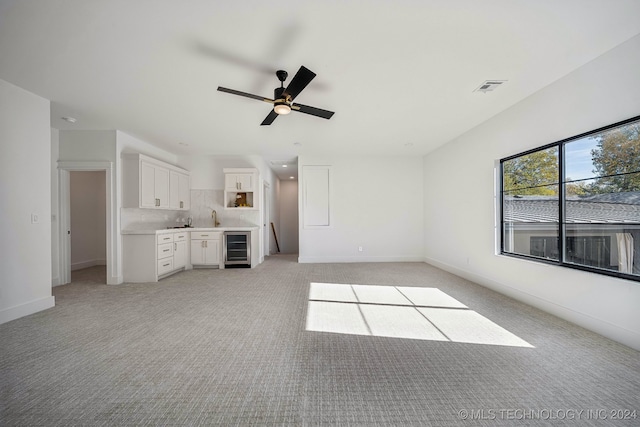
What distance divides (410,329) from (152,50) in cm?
382

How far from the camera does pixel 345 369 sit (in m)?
2.02

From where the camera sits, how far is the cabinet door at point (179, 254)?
5.40 meters

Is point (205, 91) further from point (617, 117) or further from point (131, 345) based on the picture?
point (617, 117)

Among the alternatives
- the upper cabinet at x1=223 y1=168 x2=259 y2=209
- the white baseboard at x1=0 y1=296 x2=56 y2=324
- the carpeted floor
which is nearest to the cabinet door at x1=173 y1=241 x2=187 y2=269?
the upper cabinet at x1=223 y1=168 x2=259 y2=209

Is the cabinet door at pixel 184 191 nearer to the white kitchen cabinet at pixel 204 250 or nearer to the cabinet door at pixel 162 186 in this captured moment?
the cabinet door at pixel 162 186

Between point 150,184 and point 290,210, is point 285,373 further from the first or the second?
point 290,210

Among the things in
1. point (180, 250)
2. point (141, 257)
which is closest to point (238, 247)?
point (180, 250)

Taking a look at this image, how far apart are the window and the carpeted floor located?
813mm

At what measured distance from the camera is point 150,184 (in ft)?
16.7

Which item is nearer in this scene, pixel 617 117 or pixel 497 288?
pixel 617 117

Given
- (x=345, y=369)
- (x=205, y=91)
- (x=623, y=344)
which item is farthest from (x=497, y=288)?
(x=205, y=91)

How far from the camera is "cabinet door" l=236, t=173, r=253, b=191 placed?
636 cm

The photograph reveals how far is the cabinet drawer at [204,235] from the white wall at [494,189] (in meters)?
5.21

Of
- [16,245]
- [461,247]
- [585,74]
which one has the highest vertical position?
[585,74]
